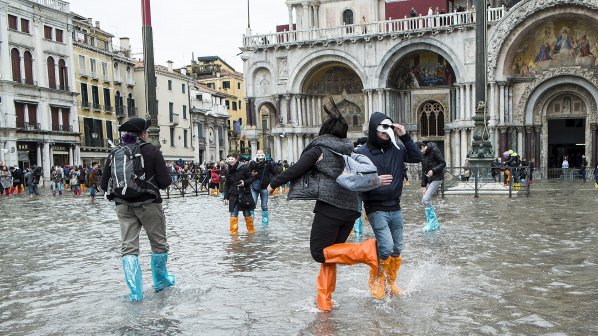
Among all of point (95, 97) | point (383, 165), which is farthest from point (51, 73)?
point (383, 165)

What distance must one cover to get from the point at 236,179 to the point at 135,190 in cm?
483

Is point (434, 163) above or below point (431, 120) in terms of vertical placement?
below

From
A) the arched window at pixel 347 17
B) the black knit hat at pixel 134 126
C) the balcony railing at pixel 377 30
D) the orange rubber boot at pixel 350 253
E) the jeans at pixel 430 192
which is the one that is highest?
the arched window at pixel 347 17

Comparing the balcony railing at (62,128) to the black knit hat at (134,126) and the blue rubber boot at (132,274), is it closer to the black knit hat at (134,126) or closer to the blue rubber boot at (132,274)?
the black knit hat at (134,126)

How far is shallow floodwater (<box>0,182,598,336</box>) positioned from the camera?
5129mm

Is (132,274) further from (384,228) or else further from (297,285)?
(384,228)

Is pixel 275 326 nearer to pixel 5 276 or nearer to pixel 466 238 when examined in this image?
pixel 5 276

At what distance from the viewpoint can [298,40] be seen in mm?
36000

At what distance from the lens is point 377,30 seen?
34.3m

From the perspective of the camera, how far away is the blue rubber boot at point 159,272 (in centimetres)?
626

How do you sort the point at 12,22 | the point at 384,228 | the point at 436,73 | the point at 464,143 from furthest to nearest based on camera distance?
the point at 12,22 → the point at 436,73 → the point at 464,143 → the point at 384,228

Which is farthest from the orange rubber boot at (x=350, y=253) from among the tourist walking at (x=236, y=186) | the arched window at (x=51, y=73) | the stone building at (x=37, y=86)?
the arched window at (x=51, y=73)

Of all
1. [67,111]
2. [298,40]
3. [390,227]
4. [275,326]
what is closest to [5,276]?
[275,326]

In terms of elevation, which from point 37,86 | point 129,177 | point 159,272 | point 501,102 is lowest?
point 159,272
